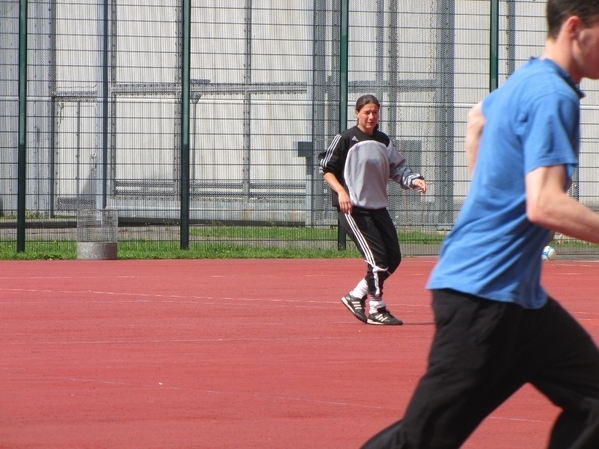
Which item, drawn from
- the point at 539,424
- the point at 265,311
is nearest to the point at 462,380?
the point at 539,424

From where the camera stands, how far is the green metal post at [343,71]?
18.4 meters

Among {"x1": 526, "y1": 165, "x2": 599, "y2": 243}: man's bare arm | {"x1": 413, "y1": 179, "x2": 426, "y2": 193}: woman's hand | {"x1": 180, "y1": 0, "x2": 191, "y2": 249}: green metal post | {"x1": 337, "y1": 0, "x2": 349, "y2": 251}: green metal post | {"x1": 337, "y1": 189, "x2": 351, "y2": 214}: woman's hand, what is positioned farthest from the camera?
{"x1": 337, "y1": 0, "x2": 349, "y2": 251}: green metal post

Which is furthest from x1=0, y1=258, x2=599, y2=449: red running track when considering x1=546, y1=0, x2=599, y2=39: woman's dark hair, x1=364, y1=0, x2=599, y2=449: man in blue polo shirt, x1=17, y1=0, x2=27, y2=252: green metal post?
x1=17, y1=0, x2=27, y2=252: green metal post

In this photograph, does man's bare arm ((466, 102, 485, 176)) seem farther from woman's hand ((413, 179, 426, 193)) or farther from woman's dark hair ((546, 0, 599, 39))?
woman's hand ((413, 179, 426, 193))

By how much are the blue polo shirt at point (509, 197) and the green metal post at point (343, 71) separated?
14.9m

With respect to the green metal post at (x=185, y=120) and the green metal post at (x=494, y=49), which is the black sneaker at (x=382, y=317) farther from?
the green metal post at (x=494, y=49)

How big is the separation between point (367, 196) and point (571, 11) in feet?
21.2

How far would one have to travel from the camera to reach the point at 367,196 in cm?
977

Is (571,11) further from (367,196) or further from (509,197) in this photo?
(367,196)

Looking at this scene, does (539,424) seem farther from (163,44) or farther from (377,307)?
(163,44)

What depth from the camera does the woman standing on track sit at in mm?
9680

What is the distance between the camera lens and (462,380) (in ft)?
11.0

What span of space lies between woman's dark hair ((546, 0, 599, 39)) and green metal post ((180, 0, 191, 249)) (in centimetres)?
1494

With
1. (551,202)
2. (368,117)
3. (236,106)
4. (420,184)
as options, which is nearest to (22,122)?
(236,106)
